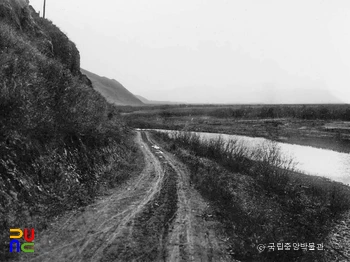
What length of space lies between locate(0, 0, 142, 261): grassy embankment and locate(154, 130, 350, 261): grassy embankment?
6217 millimetres

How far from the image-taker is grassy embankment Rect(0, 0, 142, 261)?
9.32m

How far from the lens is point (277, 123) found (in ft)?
276

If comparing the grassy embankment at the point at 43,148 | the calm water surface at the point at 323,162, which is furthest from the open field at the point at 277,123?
the grassy embankment at the point at 43,148

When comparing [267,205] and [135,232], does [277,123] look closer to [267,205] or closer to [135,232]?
[267,205]

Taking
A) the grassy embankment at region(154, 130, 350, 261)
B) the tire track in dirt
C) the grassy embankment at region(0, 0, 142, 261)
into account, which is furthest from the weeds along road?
the grassy embankment at region(154, 130, 350, 261)

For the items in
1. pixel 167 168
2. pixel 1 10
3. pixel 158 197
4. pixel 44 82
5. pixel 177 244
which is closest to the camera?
pixel 177 244

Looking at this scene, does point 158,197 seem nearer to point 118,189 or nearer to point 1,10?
point 118,189

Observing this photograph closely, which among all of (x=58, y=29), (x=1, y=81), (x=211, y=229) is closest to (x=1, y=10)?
(x=58, y=29)

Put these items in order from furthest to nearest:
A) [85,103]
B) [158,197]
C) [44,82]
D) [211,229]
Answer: [85,103], [44,82], [158,197], [211,229]

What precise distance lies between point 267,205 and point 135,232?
10.6 metres

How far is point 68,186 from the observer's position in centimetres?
1191

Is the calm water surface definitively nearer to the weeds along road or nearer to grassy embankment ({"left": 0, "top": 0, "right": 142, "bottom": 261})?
the weeds along road

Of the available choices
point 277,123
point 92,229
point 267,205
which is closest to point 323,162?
point 267,205

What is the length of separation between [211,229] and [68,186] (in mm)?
6374
